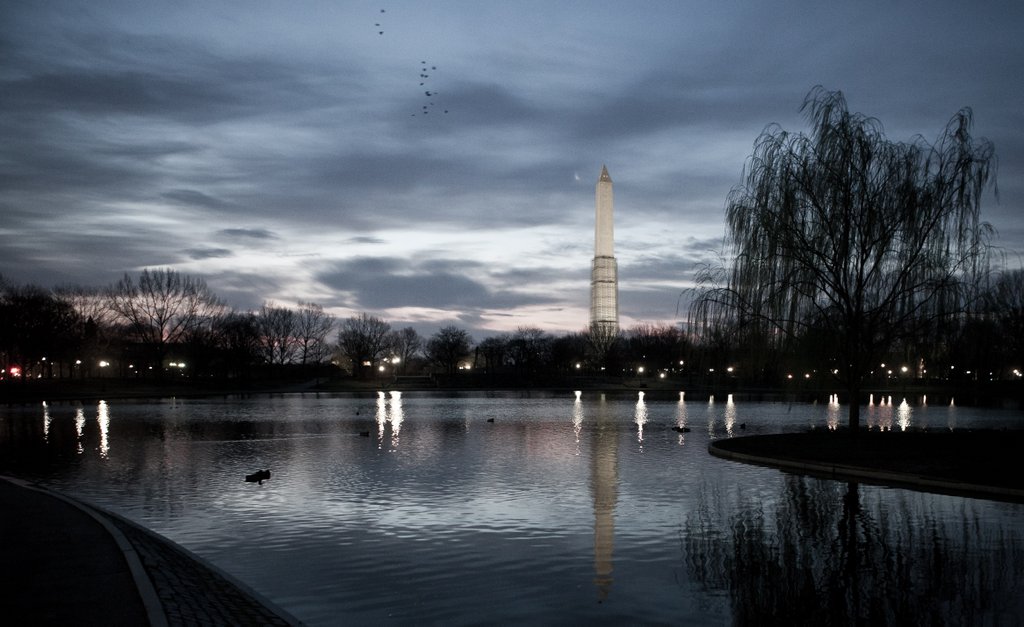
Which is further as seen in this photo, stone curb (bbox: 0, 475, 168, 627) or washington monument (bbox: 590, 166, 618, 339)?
washington monument (bbox: 590, 166, 618, 339)

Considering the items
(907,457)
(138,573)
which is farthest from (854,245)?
(138,573)

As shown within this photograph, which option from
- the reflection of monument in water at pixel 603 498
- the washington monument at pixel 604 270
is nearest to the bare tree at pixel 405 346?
the washington monument at pixel 604 270

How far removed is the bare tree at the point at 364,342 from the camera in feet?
438

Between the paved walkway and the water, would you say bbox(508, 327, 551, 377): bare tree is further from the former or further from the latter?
the paved walkway

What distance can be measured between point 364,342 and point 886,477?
123415 millimetres

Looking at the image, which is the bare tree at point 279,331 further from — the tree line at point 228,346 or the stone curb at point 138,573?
the stone curb at point 138,573

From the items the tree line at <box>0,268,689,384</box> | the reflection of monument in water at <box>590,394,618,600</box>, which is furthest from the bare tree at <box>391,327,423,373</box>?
the reflection of monument in water at <box>590,394,618,600</box>

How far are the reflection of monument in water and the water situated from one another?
6cm

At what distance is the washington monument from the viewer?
559 feet

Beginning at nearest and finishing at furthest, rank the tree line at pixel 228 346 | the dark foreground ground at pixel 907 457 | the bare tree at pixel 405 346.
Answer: the dark foreground ground at pixel 907 457
the tree line at pixel 228 346
the bare tree at pixel 405 346

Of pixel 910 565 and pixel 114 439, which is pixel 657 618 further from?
pixel 114 439

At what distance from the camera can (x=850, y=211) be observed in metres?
Answer: 24.9

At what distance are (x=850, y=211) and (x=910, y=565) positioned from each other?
16122 mm

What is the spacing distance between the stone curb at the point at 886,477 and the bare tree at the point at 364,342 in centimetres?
11023
